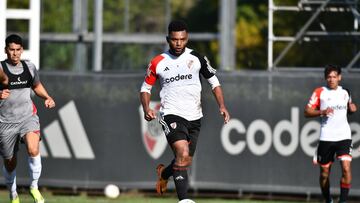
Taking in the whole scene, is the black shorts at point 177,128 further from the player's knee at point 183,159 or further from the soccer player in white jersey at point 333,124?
the soccer player in white jersey at point 333,124

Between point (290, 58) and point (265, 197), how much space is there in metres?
5.76

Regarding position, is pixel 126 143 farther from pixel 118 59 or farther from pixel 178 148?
pixel 118 59

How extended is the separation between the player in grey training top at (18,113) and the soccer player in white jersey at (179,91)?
63.8 inches

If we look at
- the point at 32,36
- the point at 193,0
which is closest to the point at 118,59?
the point at 32,36

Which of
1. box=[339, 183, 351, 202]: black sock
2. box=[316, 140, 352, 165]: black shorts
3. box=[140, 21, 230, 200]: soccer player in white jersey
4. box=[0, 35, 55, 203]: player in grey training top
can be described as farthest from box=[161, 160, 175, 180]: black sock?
box=[339, 183, 351, 202]: black sock

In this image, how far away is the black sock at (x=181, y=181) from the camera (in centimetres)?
1355

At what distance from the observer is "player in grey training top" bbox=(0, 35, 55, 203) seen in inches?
565

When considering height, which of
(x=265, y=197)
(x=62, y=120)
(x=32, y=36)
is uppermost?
(x=32, y=36)

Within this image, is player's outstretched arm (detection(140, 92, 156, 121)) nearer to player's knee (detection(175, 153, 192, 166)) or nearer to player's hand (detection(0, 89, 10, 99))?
player's knee (detection(175, 153, 192, 166))

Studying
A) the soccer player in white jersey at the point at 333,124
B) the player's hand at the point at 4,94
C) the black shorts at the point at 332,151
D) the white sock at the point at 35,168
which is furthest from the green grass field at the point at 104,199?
the player's hand at the point at 4,94

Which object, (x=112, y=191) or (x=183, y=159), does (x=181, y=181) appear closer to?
(x=183, y=159)

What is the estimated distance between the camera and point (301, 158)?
1806cm

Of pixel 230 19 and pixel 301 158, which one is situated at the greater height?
pixel 230 19

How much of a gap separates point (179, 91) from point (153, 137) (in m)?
4.87
